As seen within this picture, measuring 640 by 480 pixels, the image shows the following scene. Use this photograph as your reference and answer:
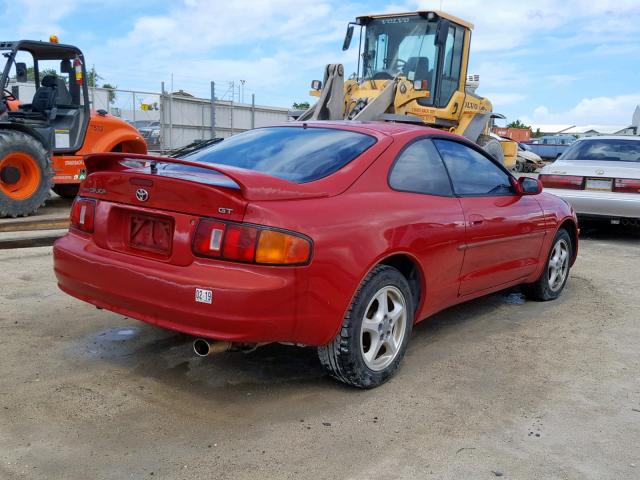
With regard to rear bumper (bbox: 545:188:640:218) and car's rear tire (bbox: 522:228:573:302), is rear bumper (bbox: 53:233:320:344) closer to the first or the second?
car's rear tire (bbox: 522:228:573:302)

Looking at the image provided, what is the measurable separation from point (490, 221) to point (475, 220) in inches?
8.6

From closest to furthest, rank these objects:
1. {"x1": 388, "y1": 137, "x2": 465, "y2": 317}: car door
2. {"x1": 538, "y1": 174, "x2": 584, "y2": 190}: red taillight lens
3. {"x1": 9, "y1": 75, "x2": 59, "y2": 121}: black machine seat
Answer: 1. {"x1": 388, "y1": 137, "x2": 465, "y2": 317}: car door
2. {"x1": 538, "y1": 174, "x2": 584, "y2": 190}: red taillight lens
3. {"x1": 9, "y1": 75, "x2": 59, "y2": 121}: black machine seat

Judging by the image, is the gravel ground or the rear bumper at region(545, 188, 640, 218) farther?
the rear bumper at region(545, 188, 640, 218)

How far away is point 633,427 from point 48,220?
792 centimetres

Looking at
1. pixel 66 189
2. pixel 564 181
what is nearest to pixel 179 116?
pixel 66 189

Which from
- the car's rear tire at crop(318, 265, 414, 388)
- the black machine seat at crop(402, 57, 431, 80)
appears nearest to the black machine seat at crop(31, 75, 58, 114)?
the black machine seat at crop(402, 57, 431, 80)

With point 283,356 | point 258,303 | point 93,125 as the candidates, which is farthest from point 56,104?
point 258,303

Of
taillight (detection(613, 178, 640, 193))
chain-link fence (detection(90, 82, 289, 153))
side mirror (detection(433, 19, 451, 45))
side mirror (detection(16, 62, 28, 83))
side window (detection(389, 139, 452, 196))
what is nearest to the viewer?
side window (detection(389, 139, 452, 196))

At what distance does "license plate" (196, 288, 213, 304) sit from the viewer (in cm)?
293

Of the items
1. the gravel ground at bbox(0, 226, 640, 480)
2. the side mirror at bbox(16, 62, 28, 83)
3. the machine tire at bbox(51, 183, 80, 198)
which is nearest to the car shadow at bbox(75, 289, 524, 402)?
the gravel ground at bbox(0, 226, 640, 480)

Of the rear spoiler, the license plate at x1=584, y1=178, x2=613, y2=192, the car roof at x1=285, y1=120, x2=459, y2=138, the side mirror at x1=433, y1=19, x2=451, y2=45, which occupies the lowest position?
the license plate at x1=584, y1=178, x2=613, y2=192

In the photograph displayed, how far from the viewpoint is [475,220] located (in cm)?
426

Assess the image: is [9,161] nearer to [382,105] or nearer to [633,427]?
[382,105]

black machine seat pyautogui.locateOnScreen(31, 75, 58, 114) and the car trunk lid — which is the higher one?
black machine seat pyautogui.locateOnScreen(31, 75, 58, 114)
